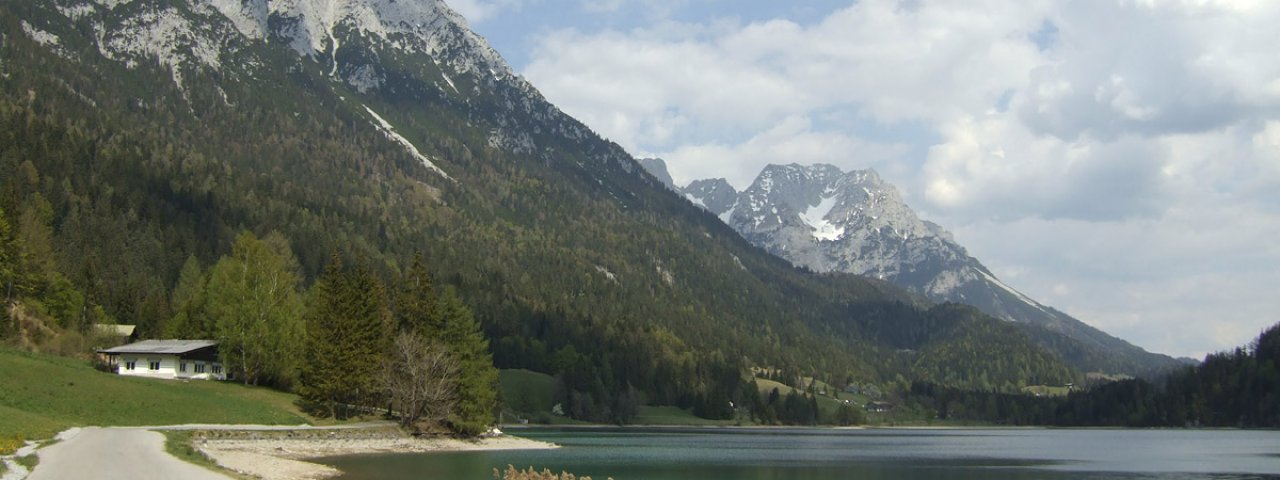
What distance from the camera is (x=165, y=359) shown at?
96125mm

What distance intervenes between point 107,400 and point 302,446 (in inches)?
555

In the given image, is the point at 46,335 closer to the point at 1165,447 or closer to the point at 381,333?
the point at 381,333

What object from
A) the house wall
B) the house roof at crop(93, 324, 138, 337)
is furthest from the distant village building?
the house wall

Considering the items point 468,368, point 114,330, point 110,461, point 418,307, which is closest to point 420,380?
point 468,368

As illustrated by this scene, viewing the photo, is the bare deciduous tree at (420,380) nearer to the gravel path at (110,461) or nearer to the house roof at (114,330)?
the house roof at (114,330)

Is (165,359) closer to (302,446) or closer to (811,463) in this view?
(302,446)

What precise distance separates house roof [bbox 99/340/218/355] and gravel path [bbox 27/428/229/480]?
3826 centimetres

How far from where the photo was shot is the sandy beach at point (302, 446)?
5741cm

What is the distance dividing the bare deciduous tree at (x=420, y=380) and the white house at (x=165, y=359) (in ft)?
60.7

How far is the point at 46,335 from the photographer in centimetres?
10275

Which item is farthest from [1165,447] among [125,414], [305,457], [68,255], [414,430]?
[68,255]

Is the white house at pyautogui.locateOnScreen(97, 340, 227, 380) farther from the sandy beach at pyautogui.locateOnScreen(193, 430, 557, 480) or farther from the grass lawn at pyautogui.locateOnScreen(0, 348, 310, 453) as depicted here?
the sandy beach at pyautogui.locateOnScreen(193, 430, 557, 480)

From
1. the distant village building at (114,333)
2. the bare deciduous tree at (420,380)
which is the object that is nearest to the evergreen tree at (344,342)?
the bare deciduous tree at (420,380)

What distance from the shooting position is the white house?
95131 mm
